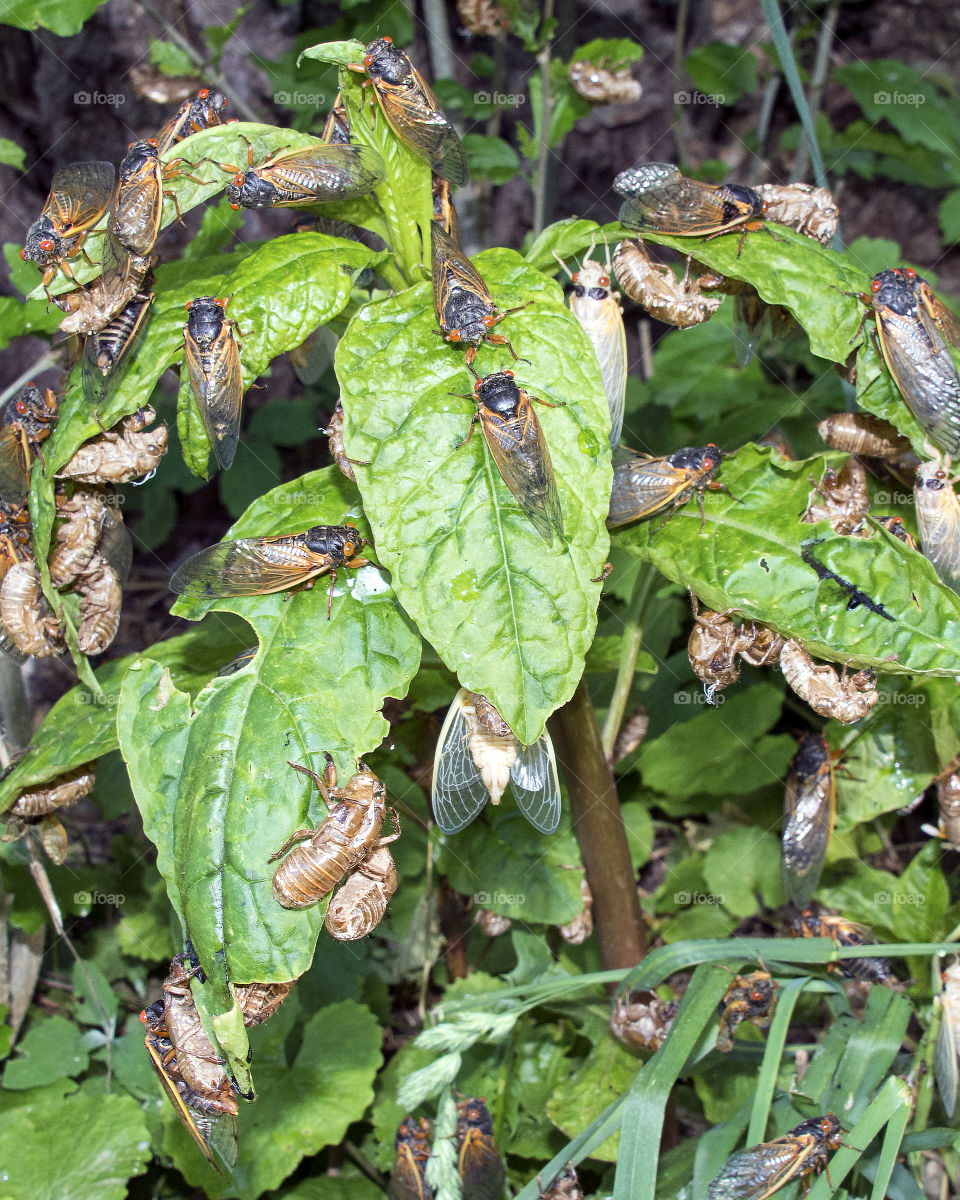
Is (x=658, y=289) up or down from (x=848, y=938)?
up

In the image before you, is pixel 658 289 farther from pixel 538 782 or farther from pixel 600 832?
pixel 600 832

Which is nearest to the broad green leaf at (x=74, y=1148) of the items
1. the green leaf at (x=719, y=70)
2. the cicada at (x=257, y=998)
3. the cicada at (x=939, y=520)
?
the cicada at (x=257, y=998)

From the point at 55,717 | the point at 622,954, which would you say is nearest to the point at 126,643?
the point at 55,717

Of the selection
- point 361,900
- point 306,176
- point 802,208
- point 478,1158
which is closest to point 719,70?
point 802,208

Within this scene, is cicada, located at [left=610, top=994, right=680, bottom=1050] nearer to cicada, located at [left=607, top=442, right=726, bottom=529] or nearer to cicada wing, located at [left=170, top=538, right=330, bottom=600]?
cicada, located at [left=607, top=442, right=726, bottom=529]
